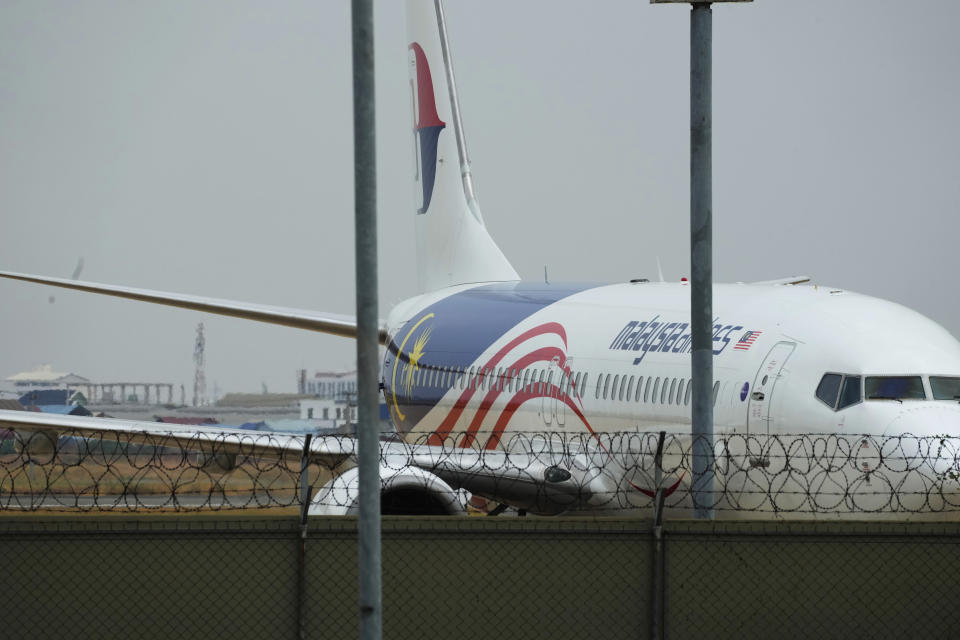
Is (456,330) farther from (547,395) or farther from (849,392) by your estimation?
(849,392)

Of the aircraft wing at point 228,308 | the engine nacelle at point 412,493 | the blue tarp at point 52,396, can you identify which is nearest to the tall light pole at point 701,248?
the engine nacelle at point 412,493

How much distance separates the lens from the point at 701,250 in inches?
480

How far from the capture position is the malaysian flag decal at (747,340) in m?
15.9

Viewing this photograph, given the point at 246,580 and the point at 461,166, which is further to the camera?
the point at 461,166

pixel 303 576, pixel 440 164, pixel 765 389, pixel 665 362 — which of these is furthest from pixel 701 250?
pixel 440 164

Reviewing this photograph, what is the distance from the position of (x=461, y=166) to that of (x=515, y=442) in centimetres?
1055

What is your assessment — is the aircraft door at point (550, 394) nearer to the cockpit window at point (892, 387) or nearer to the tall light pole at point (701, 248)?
the cockpit window at point (892, 387)

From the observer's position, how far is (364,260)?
852cm

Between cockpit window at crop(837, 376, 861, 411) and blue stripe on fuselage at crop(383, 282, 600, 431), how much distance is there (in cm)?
731

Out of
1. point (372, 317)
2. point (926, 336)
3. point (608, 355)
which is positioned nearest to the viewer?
point (372, 317)

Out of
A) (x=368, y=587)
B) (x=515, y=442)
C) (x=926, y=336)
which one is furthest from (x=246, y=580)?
(x=515, y=442)

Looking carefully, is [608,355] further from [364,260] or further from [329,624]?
[364,260]

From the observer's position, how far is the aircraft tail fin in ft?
94.8

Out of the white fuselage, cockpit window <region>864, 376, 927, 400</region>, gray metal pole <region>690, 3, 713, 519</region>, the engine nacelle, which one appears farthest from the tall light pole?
the engine nacelle
